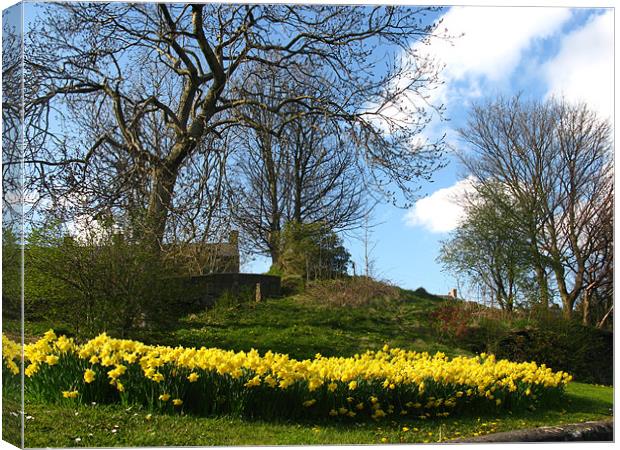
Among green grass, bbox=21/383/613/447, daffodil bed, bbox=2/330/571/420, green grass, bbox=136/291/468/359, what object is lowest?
green grass, bbox=21/383/613/447

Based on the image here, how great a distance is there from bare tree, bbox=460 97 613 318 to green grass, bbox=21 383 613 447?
164 cm

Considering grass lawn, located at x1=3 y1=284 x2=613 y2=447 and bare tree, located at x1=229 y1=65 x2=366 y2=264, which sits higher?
bare tree, located at x1=229 y1=65 x2=366 y2=264

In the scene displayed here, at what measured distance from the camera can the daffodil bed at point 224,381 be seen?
15.5 ft

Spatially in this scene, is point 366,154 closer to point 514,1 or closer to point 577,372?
point 514,1

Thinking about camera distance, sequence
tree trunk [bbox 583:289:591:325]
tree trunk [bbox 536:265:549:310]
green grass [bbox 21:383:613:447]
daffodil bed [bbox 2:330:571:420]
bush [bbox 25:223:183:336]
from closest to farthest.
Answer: green grass [bbox 21:383:613:447]
daffodil bed [bbox 2:330:571:420]
bush [bbox 25:223:183:336]
tree trunk [bbox 583:289:591:325]
tree trunk [bbox 536:265:549:310]

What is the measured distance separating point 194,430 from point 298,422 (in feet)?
2.53

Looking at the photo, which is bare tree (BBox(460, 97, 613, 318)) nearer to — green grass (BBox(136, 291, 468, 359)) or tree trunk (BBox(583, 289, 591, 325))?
tree trunk (BBox(583, 289, 591, 325))

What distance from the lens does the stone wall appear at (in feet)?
19.4

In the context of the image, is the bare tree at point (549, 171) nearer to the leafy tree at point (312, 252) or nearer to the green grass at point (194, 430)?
the leafy tree at point (312, 252)

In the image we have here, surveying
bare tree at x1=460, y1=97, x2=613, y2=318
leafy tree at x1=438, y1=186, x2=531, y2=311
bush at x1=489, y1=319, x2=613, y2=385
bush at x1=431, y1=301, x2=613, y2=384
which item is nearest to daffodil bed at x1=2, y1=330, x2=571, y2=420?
bush at x1=431, y1=301, x2=613, y2=384

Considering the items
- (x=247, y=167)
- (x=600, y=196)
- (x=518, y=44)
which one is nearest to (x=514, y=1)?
(x=518, y=44)

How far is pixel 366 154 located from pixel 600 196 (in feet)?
6.78

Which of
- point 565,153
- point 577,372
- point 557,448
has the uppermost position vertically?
point 565,153

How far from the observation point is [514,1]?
18.6ft
